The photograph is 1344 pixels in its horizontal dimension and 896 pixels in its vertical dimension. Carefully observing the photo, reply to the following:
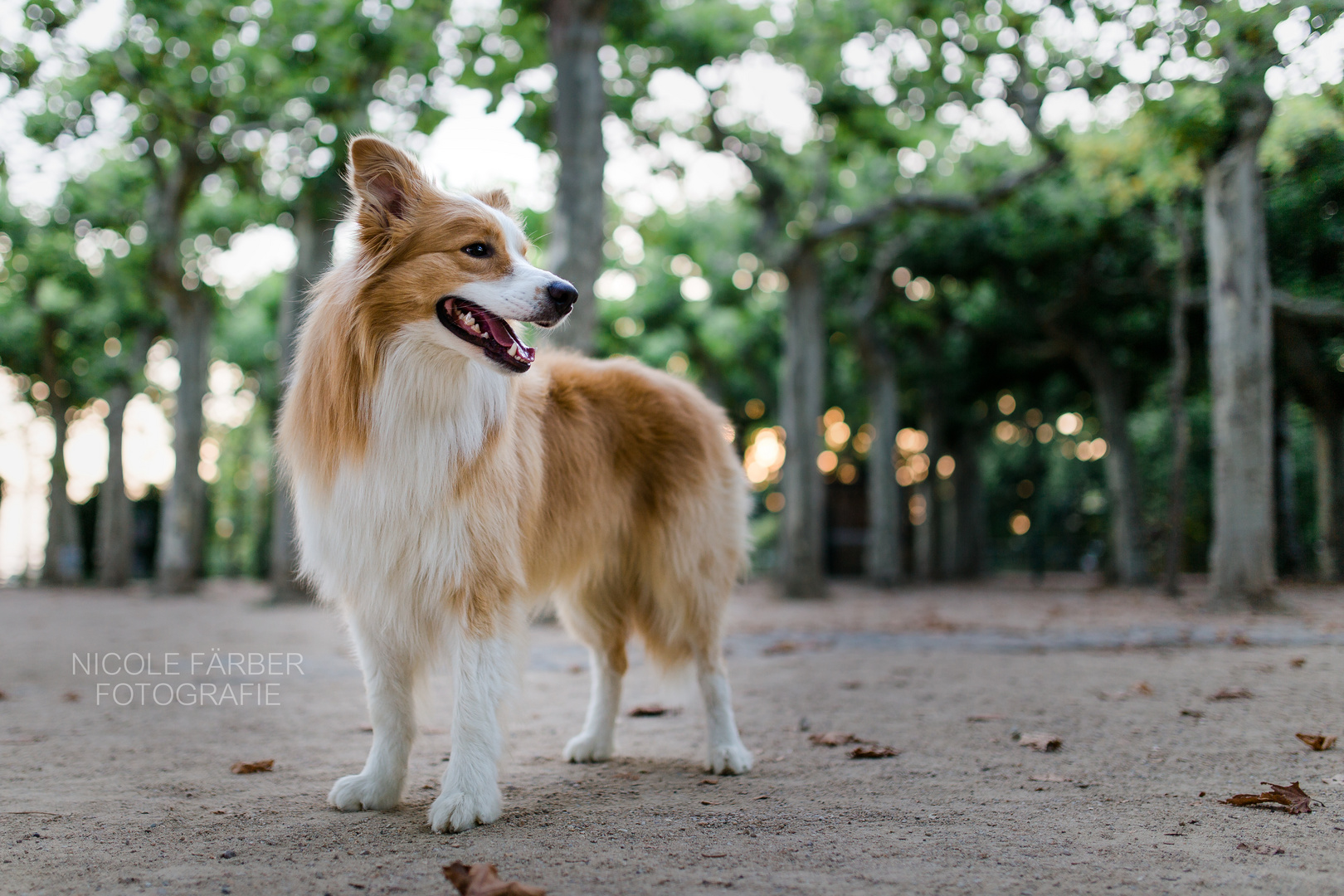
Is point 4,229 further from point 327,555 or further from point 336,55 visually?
point 327,555

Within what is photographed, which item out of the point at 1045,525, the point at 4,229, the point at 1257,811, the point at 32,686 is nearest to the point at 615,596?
the point at 1257,811

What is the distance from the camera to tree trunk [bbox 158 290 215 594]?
53.7 feet

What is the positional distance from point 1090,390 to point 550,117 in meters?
16.0

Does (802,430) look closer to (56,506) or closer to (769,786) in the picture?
(769,786)

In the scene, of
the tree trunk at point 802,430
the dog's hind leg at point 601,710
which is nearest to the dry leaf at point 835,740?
the dog's hind leg at point 601,710

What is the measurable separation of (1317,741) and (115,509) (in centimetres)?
2215

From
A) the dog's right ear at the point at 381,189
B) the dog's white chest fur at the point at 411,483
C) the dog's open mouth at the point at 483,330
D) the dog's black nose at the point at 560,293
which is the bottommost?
the dog's white chest fur at the point at 411,483

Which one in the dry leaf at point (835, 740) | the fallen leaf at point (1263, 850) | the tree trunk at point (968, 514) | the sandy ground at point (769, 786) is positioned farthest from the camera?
the tree trunk at point (968, 514)

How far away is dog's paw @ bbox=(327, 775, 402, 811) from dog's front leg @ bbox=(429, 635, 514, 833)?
299 millimetres

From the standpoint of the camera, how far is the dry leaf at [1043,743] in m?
4.16

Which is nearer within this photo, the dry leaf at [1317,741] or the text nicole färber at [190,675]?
the dry leaf at [1317,741]

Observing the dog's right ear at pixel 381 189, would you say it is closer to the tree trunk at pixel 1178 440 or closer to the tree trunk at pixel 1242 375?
the tree trunk at pixel 1242 375

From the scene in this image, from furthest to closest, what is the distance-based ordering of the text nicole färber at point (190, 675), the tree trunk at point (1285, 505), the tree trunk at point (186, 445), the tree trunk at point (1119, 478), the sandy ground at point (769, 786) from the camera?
the tree trunk at point (1285, 505)
the tree trunk at point (1119, 478)
the tree trunk at point (186, 445)
the text nicole färber at point (190, 675)
the sandy ground at point (769, 786)

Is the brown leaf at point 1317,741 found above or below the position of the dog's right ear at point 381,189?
below
